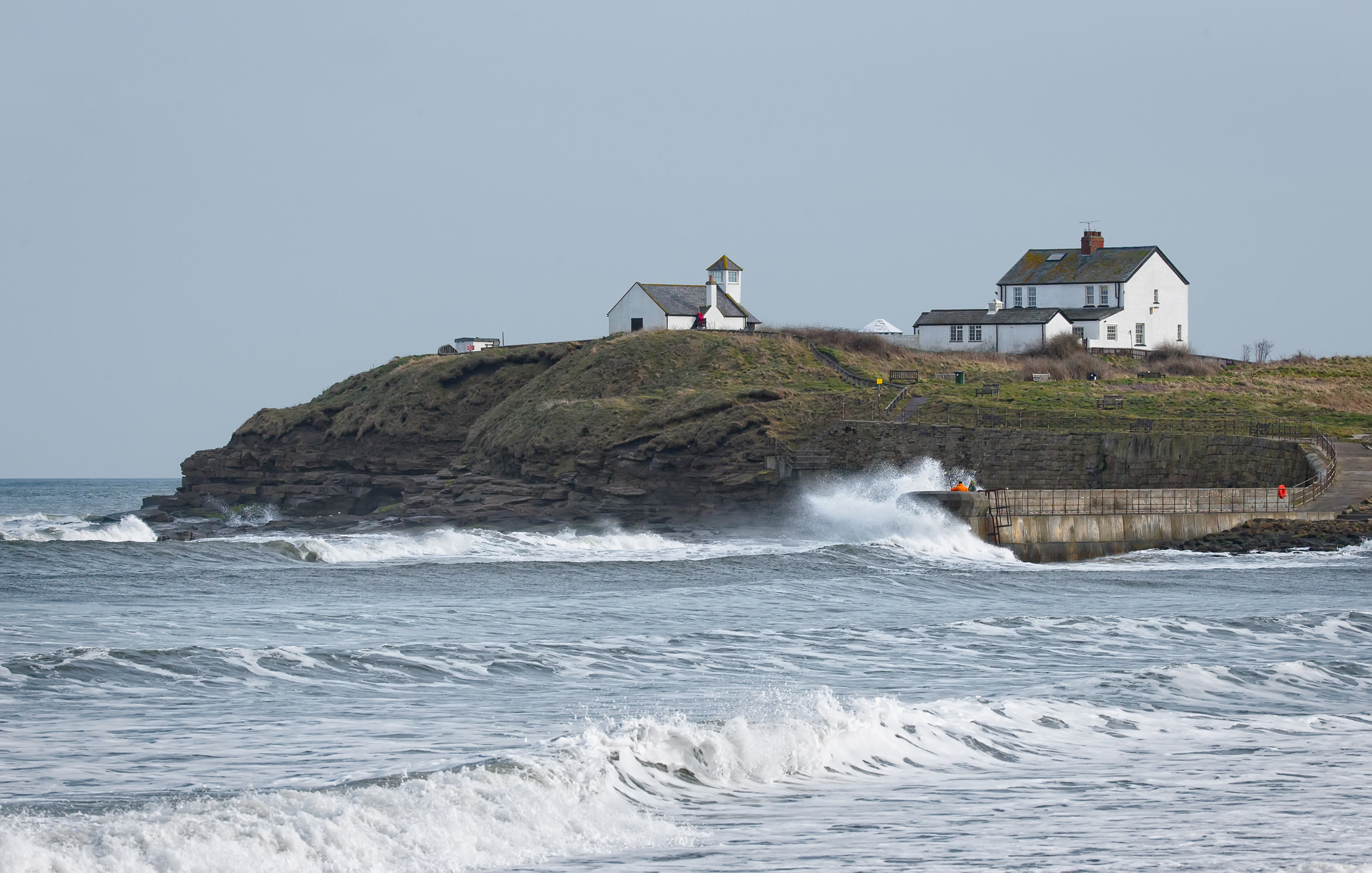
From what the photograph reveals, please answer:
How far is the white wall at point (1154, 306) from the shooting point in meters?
58.5

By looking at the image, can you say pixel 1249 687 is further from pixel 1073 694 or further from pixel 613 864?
pixel 613 864

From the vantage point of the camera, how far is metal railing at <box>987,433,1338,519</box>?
3109 cm

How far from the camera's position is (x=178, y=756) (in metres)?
10.2

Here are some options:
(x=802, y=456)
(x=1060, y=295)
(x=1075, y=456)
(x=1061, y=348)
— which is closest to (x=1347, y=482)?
(x=1075, y=456)

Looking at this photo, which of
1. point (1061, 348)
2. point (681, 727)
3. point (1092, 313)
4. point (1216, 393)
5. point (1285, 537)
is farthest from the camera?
point (1092, 313)

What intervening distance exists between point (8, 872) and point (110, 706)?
4802 millimetres

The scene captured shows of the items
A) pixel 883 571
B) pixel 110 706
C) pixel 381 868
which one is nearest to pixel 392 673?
pixel 110 706

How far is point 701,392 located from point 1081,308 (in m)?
20.7

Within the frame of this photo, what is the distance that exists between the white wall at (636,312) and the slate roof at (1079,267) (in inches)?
587

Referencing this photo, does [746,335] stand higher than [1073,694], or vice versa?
[746,335]

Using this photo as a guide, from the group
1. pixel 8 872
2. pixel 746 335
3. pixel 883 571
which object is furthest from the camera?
pixel 746 335

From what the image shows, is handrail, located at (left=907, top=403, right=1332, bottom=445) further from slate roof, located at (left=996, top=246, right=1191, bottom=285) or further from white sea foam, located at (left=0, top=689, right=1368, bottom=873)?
white sea foam, located at (left=0, top=689, right=1368, bottom=873)

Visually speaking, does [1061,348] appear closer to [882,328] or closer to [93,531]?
[882,328]

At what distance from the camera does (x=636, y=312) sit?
196 ft
